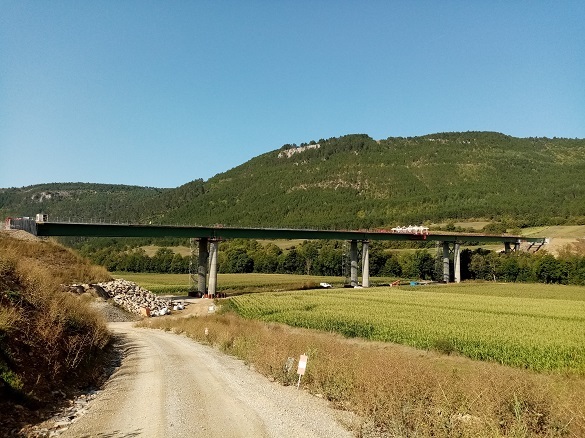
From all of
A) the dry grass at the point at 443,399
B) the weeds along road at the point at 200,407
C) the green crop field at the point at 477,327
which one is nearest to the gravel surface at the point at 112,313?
the green crop field at the point at 477,327

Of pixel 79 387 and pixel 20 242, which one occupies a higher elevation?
pixel 20 242

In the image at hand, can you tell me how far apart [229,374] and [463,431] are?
1115cm

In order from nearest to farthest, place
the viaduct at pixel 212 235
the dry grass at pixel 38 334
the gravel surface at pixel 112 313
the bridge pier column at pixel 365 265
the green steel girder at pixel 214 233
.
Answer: the dry grass at pixel 38 334, the gravel surface at pixel 112 313, the viaduct at pixel 212 235, the green steel girder at pixel 214 233, the bridge pier column at pixel 365 265

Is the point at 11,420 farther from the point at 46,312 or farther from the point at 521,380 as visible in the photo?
the point at 521,380

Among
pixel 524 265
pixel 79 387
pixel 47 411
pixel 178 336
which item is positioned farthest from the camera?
pixel 524 265

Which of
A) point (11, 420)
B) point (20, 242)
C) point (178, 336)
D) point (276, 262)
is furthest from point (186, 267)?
point (11, 420)

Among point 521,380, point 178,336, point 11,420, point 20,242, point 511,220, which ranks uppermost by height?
point 511,220

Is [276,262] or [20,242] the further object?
[276,262]

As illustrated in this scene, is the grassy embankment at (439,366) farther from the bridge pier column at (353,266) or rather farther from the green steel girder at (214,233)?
the bridge pier column at (353,266)

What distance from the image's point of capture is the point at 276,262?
154750 millimetres

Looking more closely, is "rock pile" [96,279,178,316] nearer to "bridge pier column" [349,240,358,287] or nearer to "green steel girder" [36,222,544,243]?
"green steel girder" [36,222,544,243]

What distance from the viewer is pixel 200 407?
1391cm

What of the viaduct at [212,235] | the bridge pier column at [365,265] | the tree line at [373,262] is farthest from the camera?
the tree line at [373,262]

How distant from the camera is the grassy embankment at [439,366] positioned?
11.2 m
